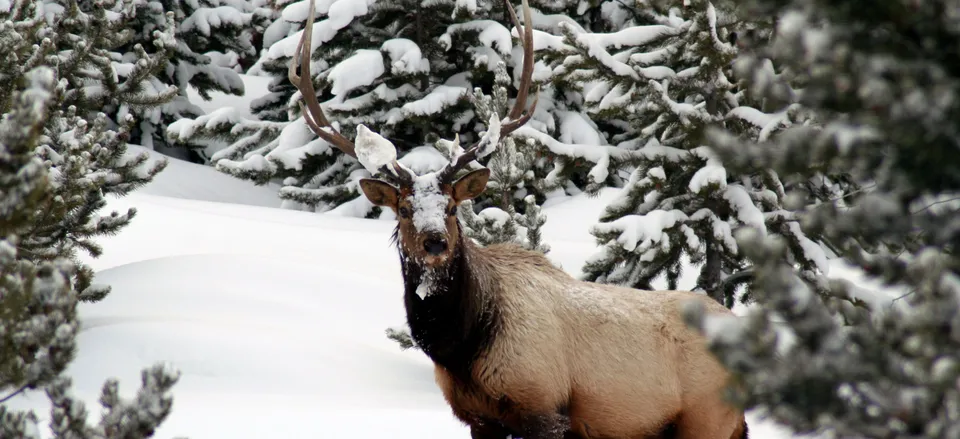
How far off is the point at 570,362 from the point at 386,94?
34.7 feet

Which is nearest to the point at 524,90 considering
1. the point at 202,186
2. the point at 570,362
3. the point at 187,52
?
the point at 570,362

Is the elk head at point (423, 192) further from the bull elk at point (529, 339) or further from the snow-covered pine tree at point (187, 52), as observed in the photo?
the snow-covered pine tree at point (187, 52)

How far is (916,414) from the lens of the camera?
4.91 feet

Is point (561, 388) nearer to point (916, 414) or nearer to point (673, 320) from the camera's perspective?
point (673, 320)

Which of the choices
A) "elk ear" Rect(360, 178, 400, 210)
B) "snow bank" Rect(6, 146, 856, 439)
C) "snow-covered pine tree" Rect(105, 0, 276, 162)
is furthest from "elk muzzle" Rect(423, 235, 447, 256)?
"snow-covered pine tree" Rect(105, 0, 276, 162)

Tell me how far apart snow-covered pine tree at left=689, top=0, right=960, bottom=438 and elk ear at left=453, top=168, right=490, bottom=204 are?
3787mm

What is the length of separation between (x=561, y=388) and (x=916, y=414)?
145 inches

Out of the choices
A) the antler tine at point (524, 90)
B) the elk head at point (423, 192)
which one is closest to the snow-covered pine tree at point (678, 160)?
the antler tine at point (524, 90)

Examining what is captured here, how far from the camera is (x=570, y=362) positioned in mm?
5242

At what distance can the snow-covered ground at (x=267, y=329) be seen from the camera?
7.13 metres

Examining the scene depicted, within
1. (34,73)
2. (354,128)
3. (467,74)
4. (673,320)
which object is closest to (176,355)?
(673,320)

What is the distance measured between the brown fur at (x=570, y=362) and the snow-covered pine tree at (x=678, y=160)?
232 cm

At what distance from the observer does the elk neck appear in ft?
16.6

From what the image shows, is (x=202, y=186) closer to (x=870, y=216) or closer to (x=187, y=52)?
(x=187, y=52)
